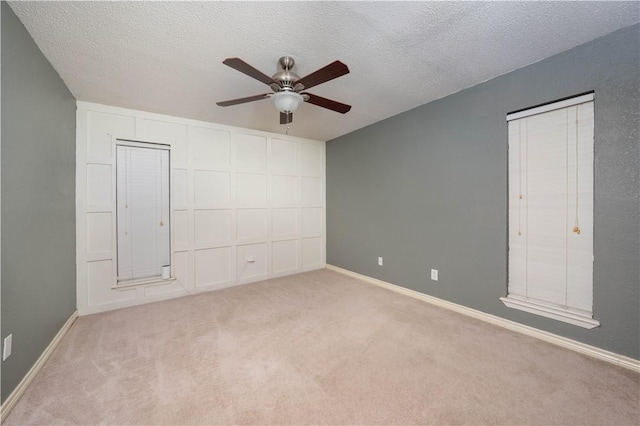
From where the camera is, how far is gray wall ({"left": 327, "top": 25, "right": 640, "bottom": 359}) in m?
1.78

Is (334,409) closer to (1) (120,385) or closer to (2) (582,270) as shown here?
(1) (120,385)

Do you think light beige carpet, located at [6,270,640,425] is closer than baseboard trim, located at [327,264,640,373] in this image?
Yes

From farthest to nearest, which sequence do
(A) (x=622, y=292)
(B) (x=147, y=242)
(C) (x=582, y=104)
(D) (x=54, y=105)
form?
(B) (x=147, y=242) < (D) (x=54, y=105) < (C) (x=582, y=104) < (A) (x=622, y=292)

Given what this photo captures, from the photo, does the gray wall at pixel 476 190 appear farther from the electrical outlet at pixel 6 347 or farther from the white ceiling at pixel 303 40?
the electrical outlet at pixel 6 347

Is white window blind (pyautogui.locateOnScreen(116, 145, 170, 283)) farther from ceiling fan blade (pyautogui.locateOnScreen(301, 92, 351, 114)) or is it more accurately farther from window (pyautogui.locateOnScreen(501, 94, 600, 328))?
window (pyautogui.locateOnScreen(501, 94, 600, 328))

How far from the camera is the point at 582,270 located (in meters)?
1.99

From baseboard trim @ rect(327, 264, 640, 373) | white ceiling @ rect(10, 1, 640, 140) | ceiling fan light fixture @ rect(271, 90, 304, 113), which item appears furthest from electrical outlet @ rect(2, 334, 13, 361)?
baseboard trim @ rect(327, 264, 640, 373)

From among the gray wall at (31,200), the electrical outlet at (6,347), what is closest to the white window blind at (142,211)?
the gray wall at (31,200)

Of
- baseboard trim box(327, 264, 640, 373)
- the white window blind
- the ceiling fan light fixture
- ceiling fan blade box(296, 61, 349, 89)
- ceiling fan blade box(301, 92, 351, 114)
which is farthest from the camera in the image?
the white window blind

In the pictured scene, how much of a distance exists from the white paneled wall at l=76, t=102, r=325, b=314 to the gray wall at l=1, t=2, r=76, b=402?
36 centimetres

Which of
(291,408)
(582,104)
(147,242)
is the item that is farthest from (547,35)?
(147,242)

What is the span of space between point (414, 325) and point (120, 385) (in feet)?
7.87

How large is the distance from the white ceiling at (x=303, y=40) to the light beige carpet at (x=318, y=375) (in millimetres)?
2403

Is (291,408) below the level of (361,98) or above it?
below
